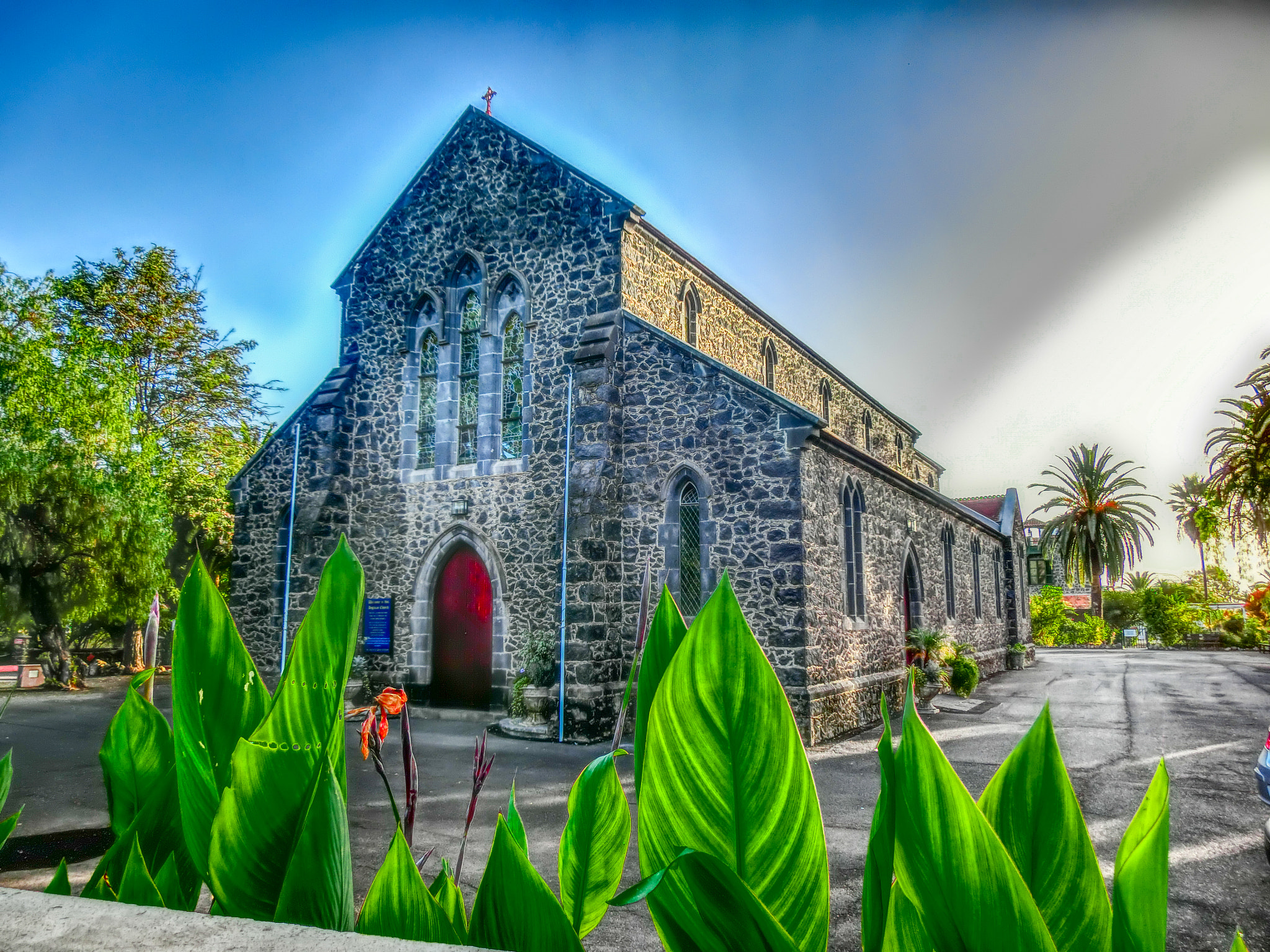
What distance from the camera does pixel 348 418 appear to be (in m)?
13.8

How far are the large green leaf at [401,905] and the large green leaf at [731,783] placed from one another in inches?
11.8

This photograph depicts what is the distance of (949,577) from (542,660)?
1116cm

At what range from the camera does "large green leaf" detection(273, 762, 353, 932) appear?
796mm

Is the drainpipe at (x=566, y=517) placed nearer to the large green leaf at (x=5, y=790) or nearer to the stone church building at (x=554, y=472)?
the stone church building at (x=554, y=472)

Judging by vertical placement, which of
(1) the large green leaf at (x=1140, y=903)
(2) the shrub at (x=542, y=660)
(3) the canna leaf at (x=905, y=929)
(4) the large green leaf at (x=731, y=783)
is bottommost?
(2) the shrub at (x=542, y=660)

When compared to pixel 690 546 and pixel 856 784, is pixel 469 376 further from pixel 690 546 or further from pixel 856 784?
pixel 856 784

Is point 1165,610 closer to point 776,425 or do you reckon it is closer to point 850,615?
point 850,615

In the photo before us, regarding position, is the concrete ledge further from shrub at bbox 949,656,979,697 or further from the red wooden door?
shrub at bbox 949,656,979,697

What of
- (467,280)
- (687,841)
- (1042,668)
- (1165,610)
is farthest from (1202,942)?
(1165,610)

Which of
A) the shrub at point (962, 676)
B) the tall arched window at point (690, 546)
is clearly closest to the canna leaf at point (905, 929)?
the tall arched window at point (690, 546)

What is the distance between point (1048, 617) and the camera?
39500mm

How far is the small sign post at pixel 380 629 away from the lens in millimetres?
13070

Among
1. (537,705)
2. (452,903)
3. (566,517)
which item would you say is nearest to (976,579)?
(566,517)

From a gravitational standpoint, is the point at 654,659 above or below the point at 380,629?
above
